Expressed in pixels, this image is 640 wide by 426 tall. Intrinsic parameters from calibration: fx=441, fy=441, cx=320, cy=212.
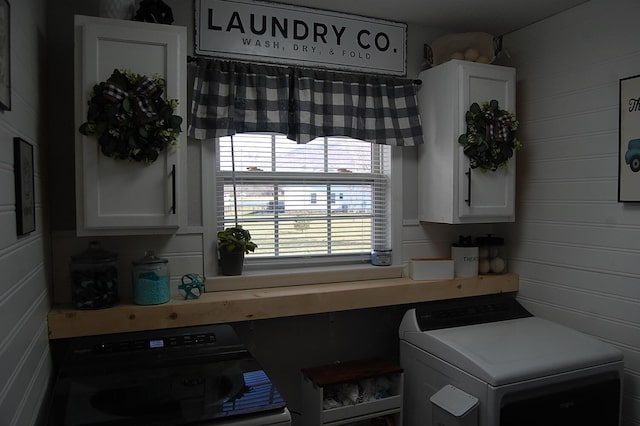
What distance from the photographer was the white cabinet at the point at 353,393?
6.98 ft

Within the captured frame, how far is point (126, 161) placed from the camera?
1.85m

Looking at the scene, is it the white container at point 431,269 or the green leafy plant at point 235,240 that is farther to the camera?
the white container at point 431,269

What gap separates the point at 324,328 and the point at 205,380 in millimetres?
1055

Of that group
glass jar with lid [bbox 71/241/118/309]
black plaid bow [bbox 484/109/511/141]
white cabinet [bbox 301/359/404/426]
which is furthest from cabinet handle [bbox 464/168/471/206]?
glass jar with lid [bbox 71/241/118/309]

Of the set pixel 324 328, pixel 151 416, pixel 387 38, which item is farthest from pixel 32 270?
pixel 387 38

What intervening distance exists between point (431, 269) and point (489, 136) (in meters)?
0.82

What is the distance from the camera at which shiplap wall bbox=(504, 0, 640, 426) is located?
7.24 feet

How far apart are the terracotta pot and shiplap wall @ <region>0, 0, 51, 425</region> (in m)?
0.78

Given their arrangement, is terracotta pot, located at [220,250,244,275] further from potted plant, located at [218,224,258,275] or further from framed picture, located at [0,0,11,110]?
framed picture, located at [0,0,11,110]

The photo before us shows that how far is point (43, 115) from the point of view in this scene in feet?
6.12

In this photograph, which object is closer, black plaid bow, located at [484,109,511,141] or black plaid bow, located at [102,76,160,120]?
black plaid bow, located at [102,76,160,120]

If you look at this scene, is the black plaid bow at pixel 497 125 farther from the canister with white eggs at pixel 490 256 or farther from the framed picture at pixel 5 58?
the framed picture at pixel 5 58

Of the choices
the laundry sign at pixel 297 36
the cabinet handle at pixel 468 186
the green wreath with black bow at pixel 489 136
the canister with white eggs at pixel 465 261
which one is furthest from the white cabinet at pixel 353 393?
the laundry sign at pixel 297 36

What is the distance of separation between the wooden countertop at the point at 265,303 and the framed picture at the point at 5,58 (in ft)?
3.28
